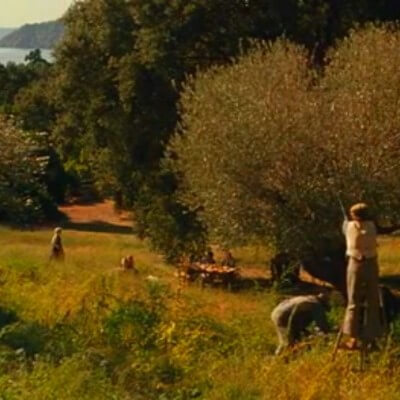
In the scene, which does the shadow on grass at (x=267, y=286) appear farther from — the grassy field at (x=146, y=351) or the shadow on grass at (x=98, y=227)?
the shadow on grass at (x=98, y=227)

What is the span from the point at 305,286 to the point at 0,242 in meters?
13.6

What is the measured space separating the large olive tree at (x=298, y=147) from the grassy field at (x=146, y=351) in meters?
1.55

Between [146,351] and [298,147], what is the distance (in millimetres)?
5575

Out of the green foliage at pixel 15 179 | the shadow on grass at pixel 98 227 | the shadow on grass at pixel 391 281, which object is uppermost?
the green foliage at pixel 15 179

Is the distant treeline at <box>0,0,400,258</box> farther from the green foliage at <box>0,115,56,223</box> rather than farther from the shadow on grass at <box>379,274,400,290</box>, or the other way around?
the shadow on grass at <box>379,274,400,290</box>

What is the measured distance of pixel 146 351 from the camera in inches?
488

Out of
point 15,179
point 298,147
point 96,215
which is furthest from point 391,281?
point 96,215

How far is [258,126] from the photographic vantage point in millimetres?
16812

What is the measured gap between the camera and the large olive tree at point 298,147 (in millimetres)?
16516

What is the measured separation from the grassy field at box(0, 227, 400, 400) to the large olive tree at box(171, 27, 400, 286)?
1.55 m

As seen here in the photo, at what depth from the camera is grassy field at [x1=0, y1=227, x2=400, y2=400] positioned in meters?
10.0

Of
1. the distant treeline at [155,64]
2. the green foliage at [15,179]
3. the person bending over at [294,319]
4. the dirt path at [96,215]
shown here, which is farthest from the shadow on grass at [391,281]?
the dirt path at [96,215]

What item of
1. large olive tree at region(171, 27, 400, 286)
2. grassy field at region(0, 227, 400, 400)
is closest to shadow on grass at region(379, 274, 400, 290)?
large olive tree at region(171, 27, 400, 286)

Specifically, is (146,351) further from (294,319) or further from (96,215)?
(96,215)
